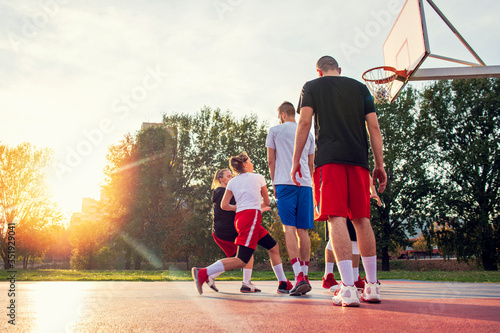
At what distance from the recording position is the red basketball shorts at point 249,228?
463 cm

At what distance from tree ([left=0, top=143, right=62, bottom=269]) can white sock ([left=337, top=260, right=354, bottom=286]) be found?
2756 cm

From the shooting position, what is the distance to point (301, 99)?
12.0 feet

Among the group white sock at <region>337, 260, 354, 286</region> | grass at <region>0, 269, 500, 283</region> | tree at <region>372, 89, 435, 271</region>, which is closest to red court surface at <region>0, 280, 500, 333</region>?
white sock at <region>337, 260, 354, 286</region>

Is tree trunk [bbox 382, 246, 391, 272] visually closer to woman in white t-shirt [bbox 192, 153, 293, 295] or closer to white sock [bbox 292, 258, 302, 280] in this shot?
woman in white t-shirt [bbox 192, 153, 293, 295]

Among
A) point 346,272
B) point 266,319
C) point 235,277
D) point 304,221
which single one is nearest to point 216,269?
point 304,221

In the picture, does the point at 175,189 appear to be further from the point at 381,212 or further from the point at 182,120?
the point at 381,212

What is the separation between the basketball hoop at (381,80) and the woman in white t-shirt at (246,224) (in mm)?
4375

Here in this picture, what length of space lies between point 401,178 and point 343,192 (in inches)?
1159

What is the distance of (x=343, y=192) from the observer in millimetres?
3260

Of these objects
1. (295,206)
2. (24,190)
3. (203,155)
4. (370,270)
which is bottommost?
(370,270)

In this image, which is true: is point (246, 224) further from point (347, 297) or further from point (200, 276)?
point (347, 297)

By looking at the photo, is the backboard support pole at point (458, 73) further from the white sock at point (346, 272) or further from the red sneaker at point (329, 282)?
the white sock at point (346, 272)

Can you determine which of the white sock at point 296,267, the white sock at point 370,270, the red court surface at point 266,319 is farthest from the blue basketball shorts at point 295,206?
the red court surface at point 266,319

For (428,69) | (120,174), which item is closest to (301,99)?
(428,69)
